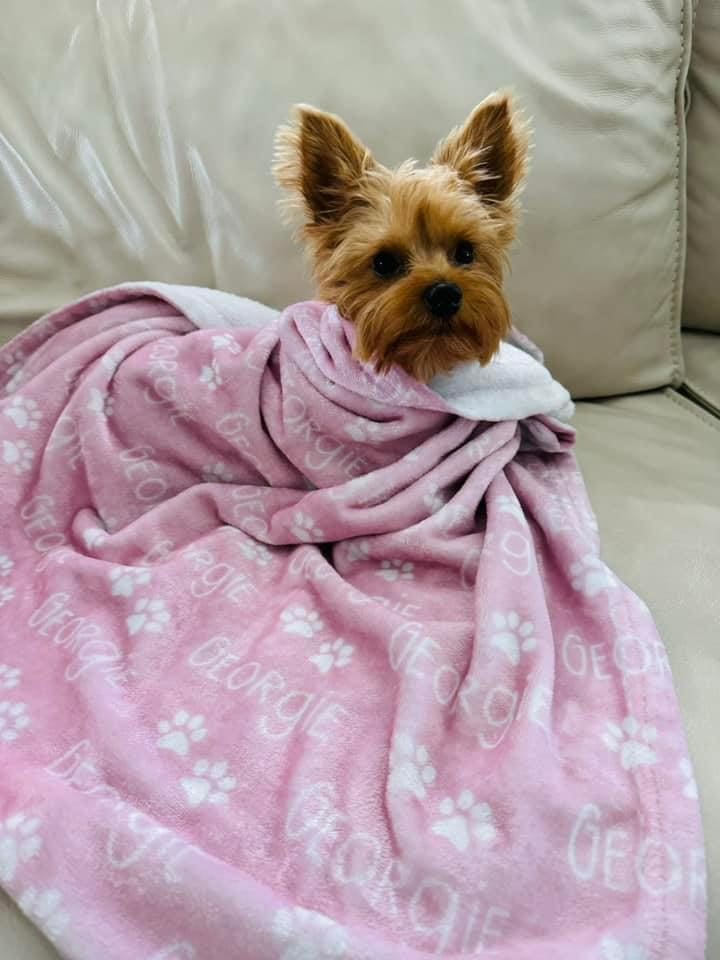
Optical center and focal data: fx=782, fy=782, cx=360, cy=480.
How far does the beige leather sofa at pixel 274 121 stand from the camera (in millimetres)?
1095

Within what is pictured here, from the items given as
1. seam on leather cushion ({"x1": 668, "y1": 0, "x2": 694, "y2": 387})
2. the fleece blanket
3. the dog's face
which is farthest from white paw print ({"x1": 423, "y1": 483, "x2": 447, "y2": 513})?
seam on leather cushion ({"x1": 668, "y1": 0, "x2": 694, "y2": 387})

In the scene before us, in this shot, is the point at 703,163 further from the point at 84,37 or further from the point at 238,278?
the point at 84,37

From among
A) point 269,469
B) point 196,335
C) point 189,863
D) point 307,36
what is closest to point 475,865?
point 189,863

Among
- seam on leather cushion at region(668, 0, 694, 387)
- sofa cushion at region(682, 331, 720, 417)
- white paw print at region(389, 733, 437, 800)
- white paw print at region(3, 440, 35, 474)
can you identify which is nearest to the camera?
white paw print at region(389, 733, 437, 800)

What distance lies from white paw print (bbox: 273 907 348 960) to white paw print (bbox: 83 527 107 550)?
0.51 meters

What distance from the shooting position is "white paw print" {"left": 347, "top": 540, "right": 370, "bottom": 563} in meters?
0.94

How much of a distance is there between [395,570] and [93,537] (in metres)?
0.37

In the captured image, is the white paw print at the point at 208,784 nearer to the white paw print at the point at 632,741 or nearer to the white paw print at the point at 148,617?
the white paw print at the point at 148,617

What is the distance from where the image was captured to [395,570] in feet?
3.01

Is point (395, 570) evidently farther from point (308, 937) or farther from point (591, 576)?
point (308, 937)

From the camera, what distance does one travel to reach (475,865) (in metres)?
0.62

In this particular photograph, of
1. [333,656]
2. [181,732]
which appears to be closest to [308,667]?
[333,656]

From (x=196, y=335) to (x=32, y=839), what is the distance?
2.04 ft

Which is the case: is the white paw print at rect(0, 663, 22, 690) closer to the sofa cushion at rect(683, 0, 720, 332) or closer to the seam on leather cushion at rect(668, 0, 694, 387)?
the seam on leather cushion at rect(668, 0, 694, 387)
